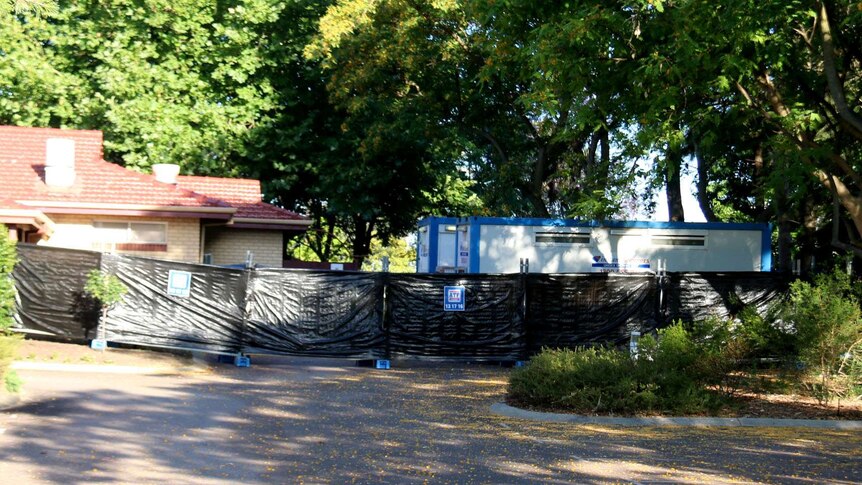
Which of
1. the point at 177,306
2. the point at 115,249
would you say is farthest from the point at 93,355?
the point at 115,249

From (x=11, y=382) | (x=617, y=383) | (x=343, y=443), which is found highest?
(x=617, y=383)

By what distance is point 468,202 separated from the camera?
40.2 meters

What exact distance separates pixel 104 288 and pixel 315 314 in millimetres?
4110

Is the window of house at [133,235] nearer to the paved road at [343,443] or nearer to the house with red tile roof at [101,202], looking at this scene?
the house with red tile roof at [101,202]

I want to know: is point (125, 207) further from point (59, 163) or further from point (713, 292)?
point (713, 292)

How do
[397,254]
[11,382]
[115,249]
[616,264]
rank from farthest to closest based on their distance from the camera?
1. [397,254]
2. [115,249]
3. [616,264]
4. [11,382]

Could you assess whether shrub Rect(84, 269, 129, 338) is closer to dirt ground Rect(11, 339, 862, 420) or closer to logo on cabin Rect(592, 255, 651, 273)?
dirt ground Rect(11, 339, 862, 420)

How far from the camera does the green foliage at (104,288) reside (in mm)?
19391

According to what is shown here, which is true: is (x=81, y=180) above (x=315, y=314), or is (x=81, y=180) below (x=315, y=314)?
above

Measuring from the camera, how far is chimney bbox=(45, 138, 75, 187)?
25.0 m

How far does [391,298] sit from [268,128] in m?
14.4

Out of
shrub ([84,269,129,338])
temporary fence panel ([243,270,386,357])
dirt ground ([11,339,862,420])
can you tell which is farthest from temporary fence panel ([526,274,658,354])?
shrub ([84,269,129,338])

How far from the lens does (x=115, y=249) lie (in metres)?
25.2

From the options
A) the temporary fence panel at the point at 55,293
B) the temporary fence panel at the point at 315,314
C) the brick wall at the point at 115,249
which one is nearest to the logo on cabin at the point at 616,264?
the temporary fence panel at the point at 315,314
